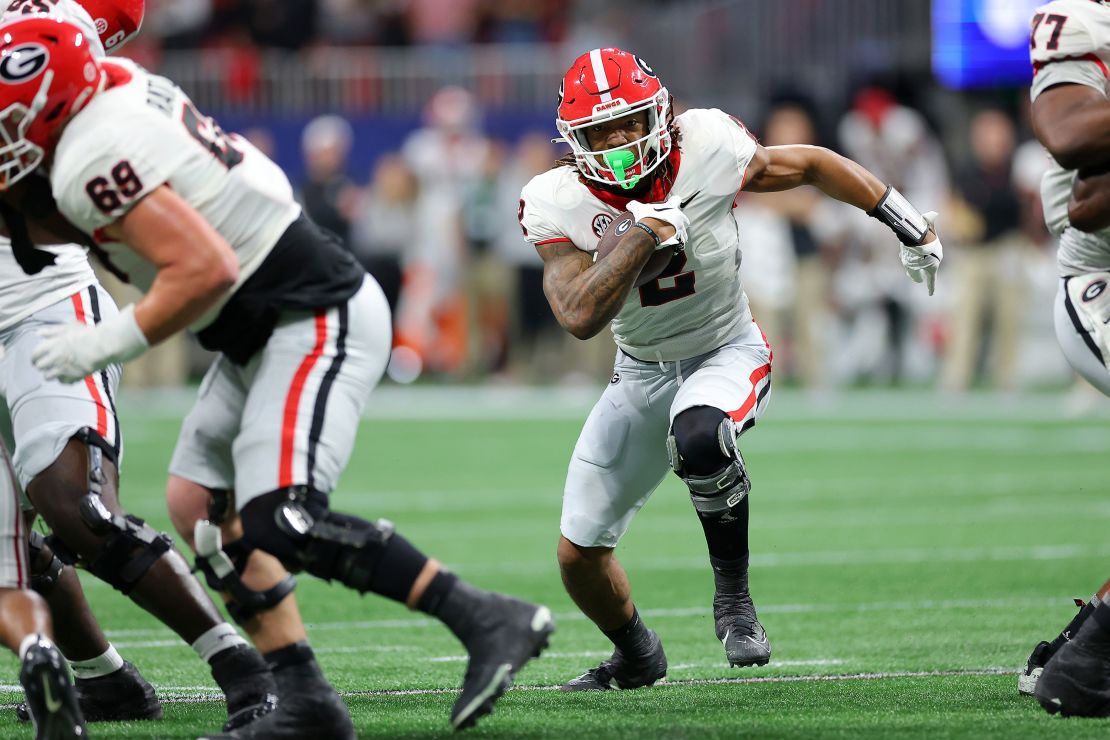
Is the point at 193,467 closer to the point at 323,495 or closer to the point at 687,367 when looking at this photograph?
Answer: the point at 323,495

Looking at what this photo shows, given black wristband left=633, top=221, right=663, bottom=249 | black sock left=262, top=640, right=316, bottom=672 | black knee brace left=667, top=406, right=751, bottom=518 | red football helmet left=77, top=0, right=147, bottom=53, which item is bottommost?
black sock left=262, top=640, right=316, bottom=672

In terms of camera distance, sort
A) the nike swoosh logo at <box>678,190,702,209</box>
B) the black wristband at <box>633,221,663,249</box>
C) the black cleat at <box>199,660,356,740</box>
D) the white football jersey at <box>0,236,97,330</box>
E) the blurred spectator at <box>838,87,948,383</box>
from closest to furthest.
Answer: the black cleat at <box>199,660,356,740</box> → the black wristband at <box>633,221,663,249</box> → the white football jersey at <box>0,236,97,330</box> → the nike swoosh logo at <box>678,190,702,209</box> → the blurred spectator at <box>838,87,948,383</box>

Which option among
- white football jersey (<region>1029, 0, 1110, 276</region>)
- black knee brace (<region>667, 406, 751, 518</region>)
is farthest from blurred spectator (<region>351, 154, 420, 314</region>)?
white football jersey (<region>1029, 0, 1110, 276</region>)

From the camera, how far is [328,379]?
167 inches

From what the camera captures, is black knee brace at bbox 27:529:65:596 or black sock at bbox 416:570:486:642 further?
black knee brace at bbox 27:529:65:596

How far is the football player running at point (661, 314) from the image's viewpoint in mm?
5004

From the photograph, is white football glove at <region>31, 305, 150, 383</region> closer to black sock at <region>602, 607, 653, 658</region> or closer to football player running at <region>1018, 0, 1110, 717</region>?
black sock at <region>602, 607, 653, 658</region>

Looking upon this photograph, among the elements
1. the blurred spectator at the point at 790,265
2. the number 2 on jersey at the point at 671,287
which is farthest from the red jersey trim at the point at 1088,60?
the blurred spectator at the point at 790,265

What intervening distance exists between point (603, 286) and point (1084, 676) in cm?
166

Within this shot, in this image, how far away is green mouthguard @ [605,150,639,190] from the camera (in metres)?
5.00

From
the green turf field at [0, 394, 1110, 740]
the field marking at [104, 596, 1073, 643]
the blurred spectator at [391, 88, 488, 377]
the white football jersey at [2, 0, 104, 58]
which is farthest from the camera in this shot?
the blurred spectator at [391, 88, 488, 377]

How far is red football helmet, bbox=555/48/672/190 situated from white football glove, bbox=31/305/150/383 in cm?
154

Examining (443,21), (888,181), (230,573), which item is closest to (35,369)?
(230,573)

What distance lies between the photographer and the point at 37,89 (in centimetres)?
396
